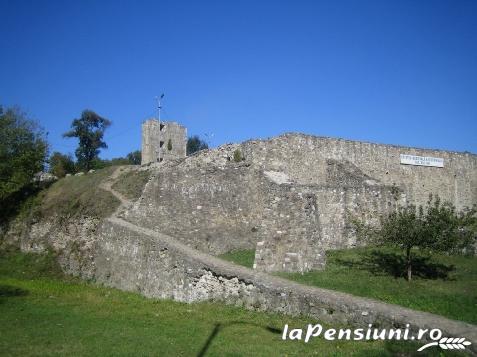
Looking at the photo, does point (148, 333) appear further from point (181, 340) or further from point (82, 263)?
point (82, 263)

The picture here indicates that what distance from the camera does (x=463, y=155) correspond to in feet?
102

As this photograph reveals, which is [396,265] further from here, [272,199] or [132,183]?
[132,183]

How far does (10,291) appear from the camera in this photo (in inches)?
580

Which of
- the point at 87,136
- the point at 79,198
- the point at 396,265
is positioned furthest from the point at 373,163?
the point at 87,136

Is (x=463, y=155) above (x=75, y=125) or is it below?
below

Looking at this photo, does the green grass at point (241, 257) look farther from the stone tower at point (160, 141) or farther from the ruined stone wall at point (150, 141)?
the ruined stone wall at point (150, 141)

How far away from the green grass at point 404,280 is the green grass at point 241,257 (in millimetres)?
2439

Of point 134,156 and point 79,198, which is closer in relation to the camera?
point 79,198

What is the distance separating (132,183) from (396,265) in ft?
37.5

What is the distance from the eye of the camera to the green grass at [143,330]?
755 centimetres

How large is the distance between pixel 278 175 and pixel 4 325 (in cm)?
909

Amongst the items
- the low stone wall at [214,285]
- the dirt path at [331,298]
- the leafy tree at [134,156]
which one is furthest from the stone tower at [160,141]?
the leafy tree at [134,156]

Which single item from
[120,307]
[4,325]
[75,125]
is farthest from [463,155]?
[75,125]

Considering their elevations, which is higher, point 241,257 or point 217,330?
point 241,257
